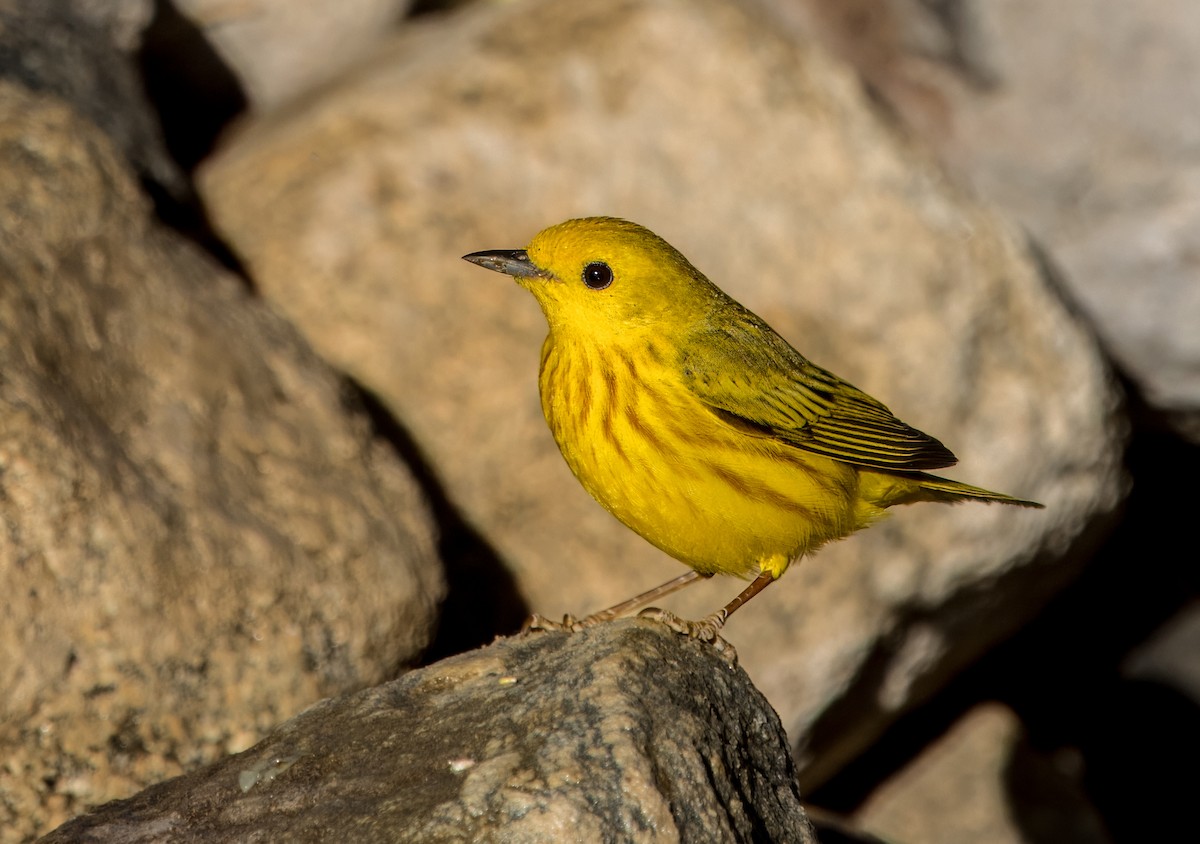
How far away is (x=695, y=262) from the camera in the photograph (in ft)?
21.5

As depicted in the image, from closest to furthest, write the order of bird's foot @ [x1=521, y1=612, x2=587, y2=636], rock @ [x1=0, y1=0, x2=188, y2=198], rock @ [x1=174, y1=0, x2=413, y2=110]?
bird's foot @ [x1=521, y1=612, x2=587, y2=636] → rock @ [x1=0, y1=0, x2=188, y2=198] → rock @ [x1=174, y1=0, x2=413, y2=110]

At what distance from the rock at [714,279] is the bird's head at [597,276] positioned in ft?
6.72

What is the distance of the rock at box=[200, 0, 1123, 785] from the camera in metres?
6.13

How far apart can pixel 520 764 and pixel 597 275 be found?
1.74 meters

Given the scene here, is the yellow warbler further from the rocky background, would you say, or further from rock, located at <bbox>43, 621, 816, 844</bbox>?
the rocky background

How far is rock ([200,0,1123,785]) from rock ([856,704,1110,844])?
0.43 metres

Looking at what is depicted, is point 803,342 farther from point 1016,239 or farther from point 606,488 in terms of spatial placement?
point 606,488

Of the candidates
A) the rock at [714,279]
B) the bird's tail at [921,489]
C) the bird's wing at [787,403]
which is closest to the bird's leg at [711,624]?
the bird's wing at [787,403]

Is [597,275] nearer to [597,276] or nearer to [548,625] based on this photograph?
[597,276]

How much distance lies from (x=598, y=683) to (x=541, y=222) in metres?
3.68

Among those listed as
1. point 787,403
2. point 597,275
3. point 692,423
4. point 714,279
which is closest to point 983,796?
point 714,279

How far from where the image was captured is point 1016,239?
6.57 m

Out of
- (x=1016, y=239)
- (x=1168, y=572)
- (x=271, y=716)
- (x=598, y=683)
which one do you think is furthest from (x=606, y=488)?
(x=1168, y=572)

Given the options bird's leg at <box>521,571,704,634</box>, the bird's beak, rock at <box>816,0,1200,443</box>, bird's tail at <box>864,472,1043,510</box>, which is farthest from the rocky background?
bird's tail at <box>864,472,1043,510</box>
